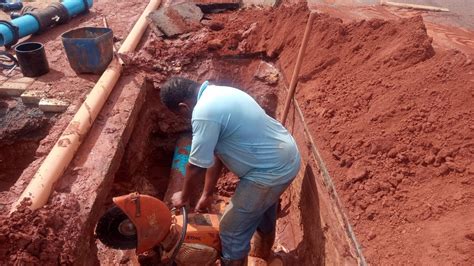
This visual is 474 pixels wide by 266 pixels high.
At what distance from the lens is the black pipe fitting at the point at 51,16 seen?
22.4 feet

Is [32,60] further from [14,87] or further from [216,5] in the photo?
[216,5]

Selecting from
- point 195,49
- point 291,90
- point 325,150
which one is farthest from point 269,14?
point 325,150

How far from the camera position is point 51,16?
278 inches

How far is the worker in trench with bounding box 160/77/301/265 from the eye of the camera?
3.06 metres

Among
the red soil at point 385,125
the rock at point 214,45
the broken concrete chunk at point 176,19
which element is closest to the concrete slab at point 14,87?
the red soil at point 385,125

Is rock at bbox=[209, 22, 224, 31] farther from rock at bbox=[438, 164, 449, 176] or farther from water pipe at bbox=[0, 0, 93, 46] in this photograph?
rock at bbox=[438, 164, 449, 176]

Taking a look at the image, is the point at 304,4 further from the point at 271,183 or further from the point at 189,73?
the point at 271,183

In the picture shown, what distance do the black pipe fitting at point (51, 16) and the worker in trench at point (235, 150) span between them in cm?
492

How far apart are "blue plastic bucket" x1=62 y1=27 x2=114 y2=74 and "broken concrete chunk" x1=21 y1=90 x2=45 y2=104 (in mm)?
695

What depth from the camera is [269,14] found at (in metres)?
6.45

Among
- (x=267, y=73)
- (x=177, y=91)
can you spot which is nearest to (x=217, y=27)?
(x=267, y=73)

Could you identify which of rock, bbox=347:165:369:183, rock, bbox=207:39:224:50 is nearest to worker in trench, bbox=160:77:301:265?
rock, bbox=347:165:369:183

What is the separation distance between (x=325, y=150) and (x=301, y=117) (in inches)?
30.1

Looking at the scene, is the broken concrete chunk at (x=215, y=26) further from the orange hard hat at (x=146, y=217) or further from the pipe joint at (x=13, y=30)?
the orange hard hat at (x=146, y=217)
